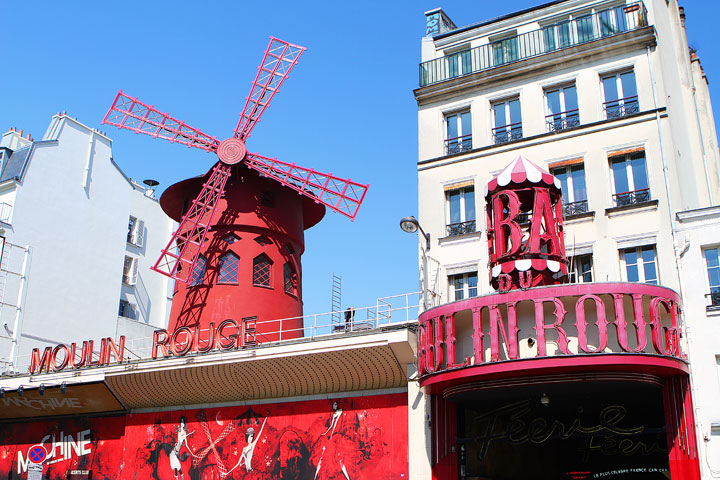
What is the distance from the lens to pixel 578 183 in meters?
13.5

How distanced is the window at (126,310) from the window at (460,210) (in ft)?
47.4

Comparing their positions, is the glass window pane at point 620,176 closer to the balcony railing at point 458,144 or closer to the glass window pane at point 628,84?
the glass window pane at point 628,84

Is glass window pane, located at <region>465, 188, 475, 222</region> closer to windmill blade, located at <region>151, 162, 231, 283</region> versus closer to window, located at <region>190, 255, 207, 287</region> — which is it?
windmill blade, located at <region>151, 162, 231, 283</region>

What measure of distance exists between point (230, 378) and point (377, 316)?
11.6 feet

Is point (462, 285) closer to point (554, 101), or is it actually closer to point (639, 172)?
point (639, 172)

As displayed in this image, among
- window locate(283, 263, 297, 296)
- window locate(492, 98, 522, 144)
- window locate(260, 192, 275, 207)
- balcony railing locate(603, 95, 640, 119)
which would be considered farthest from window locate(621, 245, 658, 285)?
window locate(260, 192, 275, 207)

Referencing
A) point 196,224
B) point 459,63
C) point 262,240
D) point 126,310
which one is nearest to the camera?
point 459,63

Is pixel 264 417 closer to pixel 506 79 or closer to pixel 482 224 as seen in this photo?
pixel 482 224

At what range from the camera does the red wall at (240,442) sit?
13.8m

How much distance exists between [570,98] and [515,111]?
1.05m

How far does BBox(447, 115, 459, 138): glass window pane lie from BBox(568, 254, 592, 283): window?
3.69m

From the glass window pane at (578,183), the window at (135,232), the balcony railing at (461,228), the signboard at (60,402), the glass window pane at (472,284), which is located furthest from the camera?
the window at (135,232)

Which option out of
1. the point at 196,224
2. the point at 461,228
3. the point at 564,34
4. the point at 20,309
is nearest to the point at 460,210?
the point at 461,228

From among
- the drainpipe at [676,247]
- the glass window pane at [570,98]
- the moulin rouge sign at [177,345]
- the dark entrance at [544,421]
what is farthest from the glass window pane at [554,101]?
the moulin rouge sign at [177,345]
